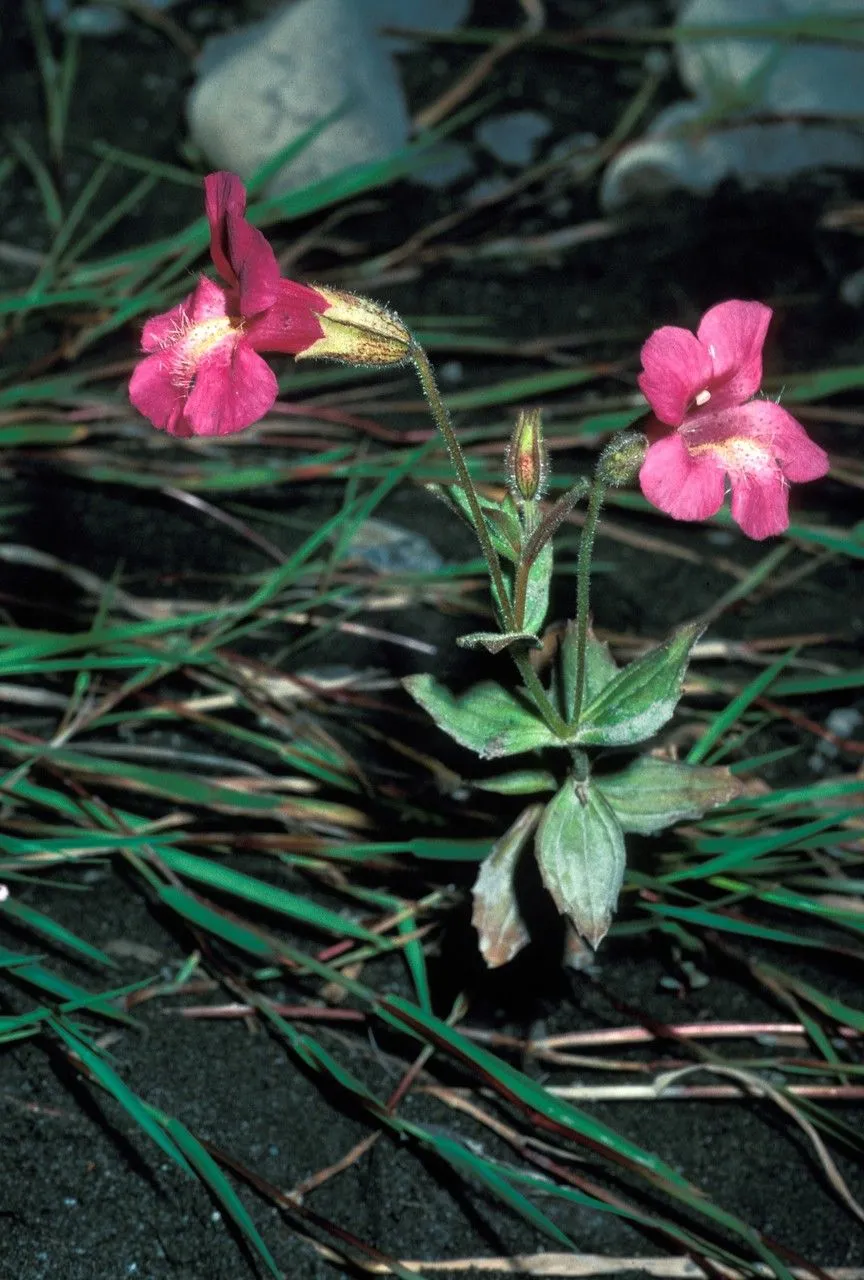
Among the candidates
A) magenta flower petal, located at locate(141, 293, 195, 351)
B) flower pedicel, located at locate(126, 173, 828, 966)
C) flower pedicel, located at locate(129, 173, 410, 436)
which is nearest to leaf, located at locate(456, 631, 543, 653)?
flower pedicel, located at locate(126, 173, 828, 966)

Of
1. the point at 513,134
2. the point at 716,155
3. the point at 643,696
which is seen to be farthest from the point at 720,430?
the point at 513,134

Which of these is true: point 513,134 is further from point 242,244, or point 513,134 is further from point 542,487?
point 242,244

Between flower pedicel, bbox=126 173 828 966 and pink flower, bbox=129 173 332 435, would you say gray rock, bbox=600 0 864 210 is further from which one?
pink flower, bbox=129 173 332 435

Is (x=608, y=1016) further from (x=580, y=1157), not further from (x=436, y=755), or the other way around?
(x=436, y=755)

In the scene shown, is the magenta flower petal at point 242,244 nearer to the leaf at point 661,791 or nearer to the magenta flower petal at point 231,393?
the magenta flower petal at point 231,393

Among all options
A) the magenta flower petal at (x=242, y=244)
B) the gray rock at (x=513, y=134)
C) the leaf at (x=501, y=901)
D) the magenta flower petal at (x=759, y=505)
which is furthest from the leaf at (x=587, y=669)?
the gray rock at (x=513, y=134)

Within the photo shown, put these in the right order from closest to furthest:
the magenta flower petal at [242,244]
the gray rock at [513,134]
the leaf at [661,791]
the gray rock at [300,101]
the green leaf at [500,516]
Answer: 1. the magenta flower petal at [242,244]
2. the green leaf at [500,516]
3. the leaf at [661,791]
4. the gray rock at [300,101]
5. the gray rock at [513,134]
